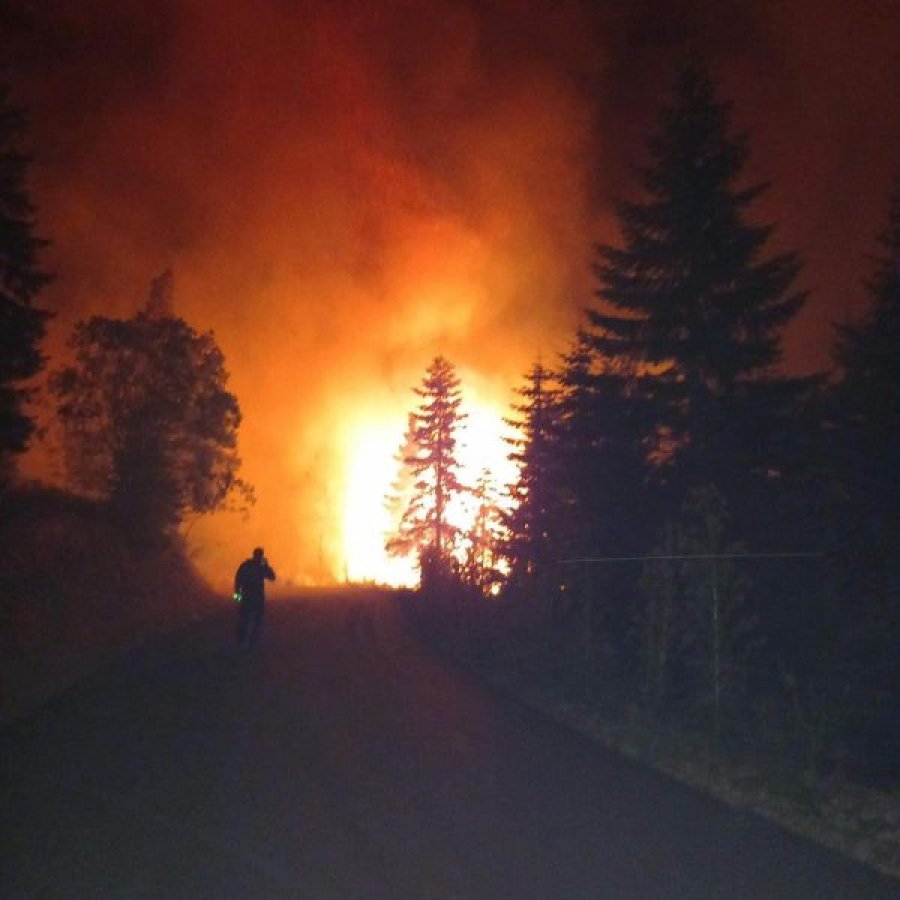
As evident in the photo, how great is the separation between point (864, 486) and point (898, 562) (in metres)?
1.92

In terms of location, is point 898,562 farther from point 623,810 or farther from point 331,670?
point 331,670

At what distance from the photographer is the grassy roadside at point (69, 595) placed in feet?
43.2

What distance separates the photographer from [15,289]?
1988cm

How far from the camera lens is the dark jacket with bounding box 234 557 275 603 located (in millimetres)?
16516

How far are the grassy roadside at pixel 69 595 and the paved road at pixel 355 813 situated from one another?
6.60 feet

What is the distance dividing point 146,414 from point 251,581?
15362mm

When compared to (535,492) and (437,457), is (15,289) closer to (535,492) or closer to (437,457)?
(535,492)

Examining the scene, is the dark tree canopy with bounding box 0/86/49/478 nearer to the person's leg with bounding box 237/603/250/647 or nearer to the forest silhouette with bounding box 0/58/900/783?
the forest silhouette with bounding box 0/58/900/783

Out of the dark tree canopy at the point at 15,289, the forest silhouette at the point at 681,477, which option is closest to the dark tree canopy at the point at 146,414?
the forest silhouette at the point at 681,477

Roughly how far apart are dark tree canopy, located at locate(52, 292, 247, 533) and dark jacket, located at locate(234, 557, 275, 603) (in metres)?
11.2

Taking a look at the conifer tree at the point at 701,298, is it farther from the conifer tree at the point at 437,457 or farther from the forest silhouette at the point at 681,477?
the conifer tree at the point at 437,457

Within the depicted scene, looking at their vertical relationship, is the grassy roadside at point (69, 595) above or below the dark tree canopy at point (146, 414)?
below

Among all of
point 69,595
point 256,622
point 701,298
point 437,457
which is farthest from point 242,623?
point 437,457

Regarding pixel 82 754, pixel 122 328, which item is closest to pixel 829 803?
pixel 82 754
